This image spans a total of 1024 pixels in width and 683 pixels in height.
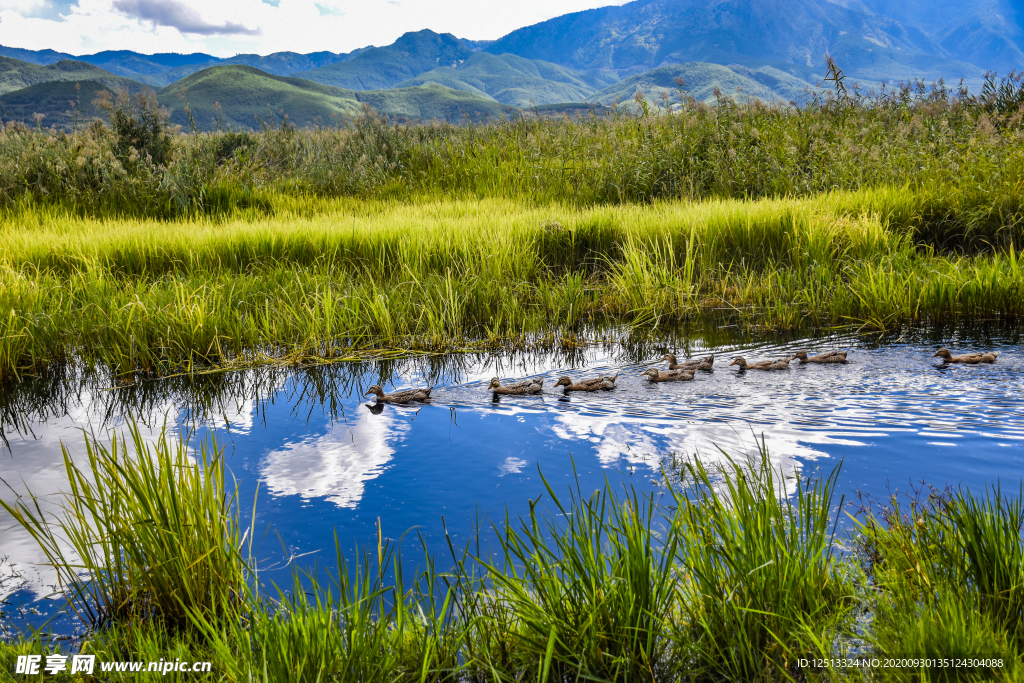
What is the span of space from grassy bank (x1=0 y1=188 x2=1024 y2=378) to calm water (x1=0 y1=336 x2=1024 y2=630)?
529 millimetres

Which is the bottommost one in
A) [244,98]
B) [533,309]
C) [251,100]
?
[533,309]

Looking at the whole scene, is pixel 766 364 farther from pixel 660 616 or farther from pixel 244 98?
pixel 244 98

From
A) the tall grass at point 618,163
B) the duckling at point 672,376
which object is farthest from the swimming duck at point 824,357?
the tall grass at point 618,163

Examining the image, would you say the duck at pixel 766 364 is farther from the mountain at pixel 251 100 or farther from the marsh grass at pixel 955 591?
the mountain at pixel 251 100

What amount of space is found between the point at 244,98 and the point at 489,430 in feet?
604

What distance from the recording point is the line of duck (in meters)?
4.64

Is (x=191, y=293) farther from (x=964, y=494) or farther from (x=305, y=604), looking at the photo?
(x=964, y=494)

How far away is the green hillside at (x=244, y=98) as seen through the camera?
476ft

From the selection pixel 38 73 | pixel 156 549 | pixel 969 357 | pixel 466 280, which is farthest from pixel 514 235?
pixel 38 73

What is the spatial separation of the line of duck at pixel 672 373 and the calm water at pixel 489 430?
8 cm

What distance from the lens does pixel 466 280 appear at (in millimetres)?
6711

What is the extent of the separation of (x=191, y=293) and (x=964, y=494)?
644 centimetres

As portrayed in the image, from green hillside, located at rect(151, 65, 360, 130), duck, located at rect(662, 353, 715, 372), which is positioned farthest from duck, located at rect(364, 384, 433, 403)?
green hillside, located at rect(151, 65, 360, 130)

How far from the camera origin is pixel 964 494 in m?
2.86
